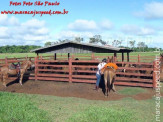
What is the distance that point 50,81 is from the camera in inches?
545

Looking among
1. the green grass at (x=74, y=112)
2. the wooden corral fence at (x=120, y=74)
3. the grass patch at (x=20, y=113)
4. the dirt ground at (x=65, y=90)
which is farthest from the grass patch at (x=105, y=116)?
the wooden corral fence at (x=120, y=74)

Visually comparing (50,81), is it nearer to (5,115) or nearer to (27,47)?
(5,115)

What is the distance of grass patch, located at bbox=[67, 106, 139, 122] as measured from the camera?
6.08m

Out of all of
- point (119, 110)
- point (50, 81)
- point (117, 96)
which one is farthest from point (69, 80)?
point (119, 110)

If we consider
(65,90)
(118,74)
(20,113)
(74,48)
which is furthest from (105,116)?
(74,48)

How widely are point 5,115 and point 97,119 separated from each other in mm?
3306

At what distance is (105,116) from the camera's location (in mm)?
6301

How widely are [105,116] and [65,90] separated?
218 inches

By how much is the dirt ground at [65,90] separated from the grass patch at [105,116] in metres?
2.79

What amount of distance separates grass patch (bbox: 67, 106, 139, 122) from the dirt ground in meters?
2.79

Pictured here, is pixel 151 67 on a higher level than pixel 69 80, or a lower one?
higher

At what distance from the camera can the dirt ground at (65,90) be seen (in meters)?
9.95

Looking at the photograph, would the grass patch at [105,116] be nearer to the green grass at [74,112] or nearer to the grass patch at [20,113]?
the green grass at [74,112]

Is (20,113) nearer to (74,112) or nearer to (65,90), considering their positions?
(74,112)
